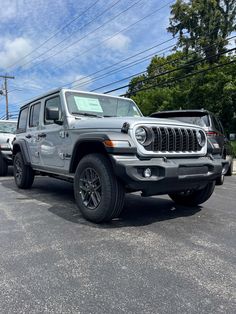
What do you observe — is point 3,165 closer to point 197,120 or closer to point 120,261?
point 197,120

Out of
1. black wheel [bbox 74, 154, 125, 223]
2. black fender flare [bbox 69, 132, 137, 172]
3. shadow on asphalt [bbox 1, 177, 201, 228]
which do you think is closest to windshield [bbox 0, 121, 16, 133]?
shadow on asphalt [bbox 1, 177, 201, 228]

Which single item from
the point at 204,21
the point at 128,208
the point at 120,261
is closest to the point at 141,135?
the point at 120,261

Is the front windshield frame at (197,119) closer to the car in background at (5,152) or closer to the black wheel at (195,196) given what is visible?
the black wheel at (195,196)

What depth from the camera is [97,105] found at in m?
5.65

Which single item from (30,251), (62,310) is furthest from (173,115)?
(62,310)

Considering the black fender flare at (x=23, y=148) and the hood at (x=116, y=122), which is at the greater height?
the hood at (x=116, y=122)

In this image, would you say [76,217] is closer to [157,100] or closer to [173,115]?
[173,115]

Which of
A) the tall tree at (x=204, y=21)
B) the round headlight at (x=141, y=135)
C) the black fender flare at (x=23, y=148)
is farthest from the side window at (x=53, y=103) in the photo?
the tall tree at (x=204, y=21)

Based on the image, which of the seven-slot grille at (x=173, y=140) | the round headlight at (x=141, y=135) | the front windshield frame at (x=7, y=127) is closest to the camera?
the round headlight at (x=141, y=135)

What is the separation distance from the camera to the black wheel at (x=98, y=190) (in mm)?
4105

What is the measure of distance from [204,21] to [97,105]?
29.1 meters

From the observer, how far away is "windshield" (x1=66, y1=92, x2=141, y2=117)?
541cm

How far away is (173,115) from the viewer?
319 inches

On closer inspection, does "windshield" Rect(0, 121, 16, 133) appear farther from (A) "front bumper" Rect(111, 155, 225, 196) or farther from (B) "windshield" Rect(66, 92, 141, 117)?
(A) "front bumper" Rect(111, 155, 225, 196)
